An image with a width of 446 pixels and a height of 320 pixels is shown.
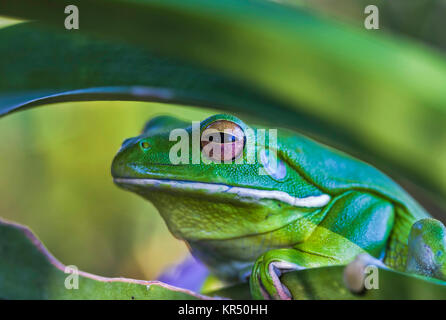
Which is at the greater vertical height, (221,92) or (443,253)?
(221,92)

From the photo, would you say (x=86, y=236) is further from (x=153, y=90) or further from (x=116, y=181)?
(x=153, y=90)

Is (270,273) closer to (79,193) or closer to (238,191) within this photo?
(238,191)

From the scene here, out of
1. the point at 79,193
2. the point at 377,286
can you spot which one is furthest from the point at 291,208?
the point at 79,193

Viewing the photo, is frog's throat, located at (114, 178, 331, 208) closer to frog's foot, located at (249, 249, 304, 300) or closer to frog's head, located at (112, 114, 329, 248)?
frog's head, located at (112, 114, 329, 248)

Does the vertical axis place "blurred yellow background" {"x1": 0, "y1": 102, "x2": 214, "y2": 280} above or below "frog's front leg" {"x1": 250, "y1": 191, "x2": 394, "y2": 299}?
above

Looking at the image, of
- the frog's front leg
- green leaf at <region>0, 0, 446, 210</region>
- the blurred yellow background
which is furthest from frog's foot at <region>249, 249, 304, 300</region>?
the blurred yellow background

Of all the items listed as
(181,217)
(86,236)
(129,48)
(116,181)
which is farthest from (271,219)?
(86,236)

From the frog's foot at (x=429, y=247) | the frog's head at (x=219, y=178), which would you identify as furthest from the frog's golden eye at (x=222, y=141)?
the frog's foot at (x=429, y=247)
